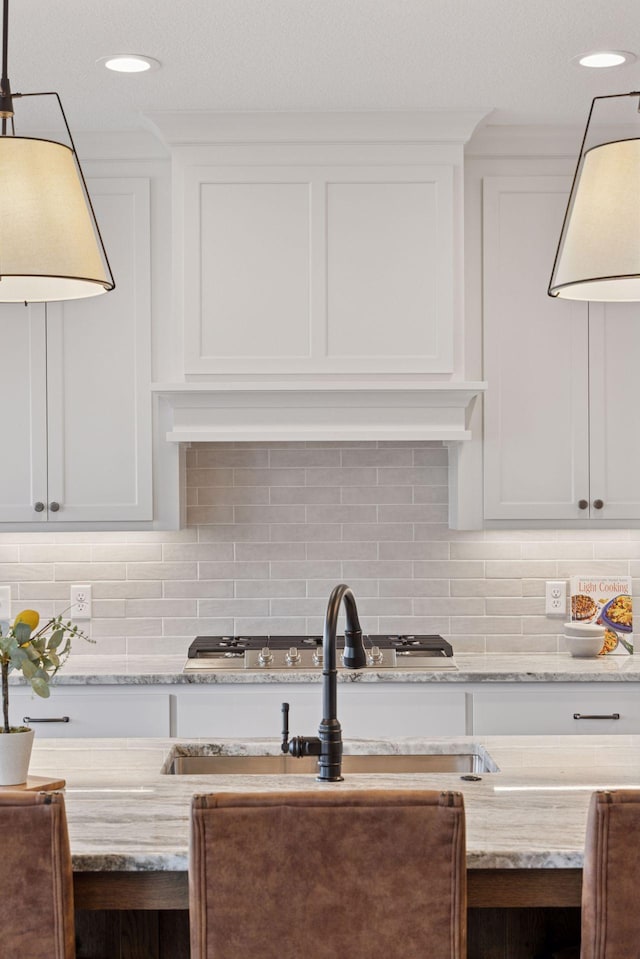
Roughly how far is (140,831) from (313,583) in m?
2.28

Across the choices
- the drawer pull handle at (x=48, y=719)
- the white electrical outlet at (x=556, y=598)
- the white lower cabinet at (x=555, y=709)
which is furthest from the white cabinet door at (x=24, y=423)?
the white electrical outlet at (x=556, y=598)

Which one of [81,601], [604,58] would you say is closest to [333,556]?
[81,601]

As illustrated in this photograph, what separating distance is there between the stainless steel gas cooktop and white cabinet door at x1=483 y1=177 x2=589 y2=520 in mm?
539

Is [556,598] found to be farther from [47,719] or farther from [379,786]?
[379,786]

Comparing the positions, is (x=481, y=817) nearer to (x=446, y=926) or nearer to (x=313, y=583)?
(x=446, y=926)

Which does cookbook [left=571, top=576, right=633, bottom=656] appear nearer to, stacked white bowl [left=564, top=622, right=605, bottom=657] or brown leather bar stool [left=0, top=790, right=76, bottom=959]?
stacked white bowl [left=564, top=622, right=605, bottom=657]

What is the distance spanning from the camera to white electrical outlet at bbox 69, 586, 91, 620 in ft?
13.2

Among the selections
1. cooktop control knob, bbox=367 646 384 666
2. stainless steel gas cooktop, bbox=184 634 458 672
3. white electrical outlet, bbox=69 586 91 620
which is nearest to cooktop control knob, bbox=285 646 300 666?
stainless steel gas cooktop, bbox=184 634 458 672

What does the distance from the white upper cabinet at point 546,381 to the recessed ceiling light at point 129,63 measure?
4.14 feet

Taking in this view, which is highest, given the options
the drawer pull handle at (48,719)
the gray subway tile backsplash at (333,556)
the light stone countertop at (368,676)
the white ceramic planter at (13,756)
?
the gray subway tile backsplash at (333,556)

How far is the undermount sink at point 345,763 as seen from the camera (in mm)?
2400

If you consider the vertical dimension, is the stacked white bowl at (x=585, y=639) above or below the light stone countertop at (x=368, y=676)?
above

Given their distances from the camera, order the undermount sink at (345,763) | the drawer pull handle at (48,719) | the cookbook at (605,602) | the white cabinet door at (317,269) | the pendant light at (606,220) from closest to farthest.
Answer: the pendant light at (606,220), the undermount sink at (345,763), the drawer pull handle at (48,719), the white cabinet door at (317,269), the cookbook at (605,602)

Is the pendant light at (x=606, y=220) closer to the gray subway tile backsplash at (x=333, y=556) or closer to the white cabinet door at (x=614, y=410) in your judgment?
the white cabinet door at (x=614, y=410)
